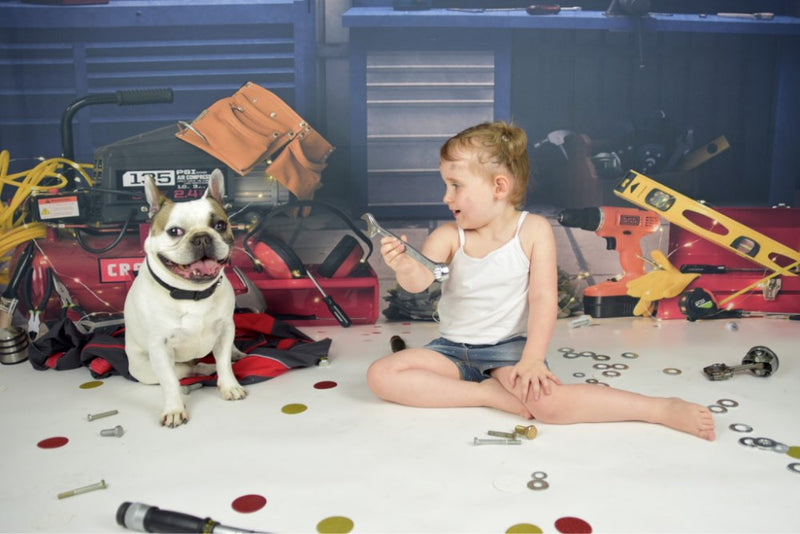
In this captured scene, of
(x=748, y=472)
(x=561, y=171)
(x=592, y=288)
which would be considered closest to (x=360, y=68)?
(x=561, y=171)

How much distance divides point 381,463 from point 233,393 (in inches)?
21.2

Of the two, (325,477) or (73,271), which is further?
(73,271)

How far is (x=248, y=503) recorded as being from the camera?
1232 mm

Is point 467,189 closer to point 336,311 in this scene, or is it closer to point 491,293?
point 491,293

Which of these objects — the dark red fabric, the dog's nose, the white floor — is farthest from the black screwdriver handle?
the dog's nose

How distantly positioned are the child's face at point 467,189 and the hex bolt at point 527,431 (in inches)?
19.5

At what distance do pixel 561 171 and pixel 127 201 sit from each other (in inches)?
61.2

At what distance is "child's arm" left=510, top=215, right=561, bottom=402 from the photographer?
4.91ft

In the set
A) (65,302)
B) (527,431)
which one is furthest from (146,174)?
(527,431)

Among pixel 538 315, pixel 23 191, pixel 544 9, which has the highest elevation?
pixel 544 9

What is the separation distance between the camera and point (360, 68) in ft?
8.07

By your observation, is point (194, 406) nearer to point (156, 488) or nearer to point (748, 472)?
point (156, 488)

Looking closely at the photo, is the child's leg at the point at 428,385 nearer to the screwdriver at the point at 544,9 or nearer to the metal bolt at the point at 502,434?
the metal bolt at the point at 502,434

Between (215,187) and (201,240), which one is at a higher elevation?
(215,187)
